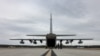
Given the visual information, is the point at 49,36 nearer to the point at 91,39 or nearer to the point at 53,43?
the point at 53,43

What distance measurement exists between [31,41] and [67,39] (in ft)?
35.5

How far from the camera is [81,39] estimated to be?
6178 centimetres

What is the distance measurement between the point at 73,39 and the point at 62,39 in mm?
3351

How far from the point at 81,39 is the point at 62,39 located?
241 inches

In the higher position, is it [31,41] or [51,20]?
[51,20]

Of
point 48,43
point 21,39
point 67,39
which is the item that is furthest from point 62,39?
point 21,39

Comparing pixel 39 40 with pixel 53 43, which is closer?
pixel 53 43

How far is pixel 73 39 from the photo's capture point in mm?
63938

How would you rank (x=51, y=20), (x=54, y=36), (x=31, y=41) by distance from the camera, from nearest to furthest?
(x=54, y=36) < (x=31, y=41) < (x=51, y=20)

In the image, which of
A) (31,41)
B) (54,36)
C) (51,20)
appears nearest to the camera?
(54,36)

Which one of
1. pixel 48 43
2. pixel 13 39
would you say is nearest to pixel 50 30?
pixel 48 43

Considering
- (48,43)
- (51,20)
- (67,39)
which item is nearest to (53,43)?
(48,43)

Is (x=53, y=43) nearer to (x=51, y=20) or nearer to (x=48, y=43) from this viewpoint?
(x=48, y=43)

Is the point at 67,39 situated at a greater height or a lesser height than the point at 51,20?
lesser
